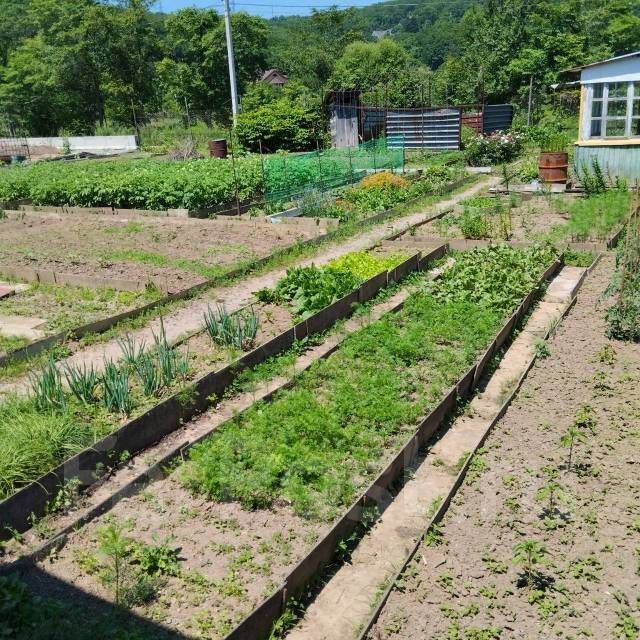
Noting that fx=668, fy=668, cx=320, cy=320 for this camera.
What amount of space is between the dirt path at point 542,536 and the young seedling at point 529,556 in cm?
3

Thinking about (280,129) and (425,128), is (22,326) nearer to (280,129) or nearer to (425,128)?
(425,128)

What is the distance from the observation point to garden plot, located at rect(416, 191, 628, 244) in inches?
450

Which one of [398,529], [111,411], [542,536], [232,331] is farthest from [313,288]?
[542,536]

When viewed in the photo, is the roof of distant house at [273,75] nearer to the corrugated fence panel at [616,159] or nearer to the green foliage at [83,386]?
the corrugated fence panel at [616,159]

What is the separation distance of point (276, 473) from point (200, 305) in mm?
4746

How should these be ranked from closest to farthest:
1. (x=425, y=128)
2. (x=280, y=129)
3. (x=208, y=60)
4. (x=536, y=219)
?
(x=536, y=219) → (x=425, y=128) → (x=280, y=129) → (x=208, y=60)

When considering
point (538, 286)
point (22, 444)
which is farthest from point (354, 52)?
point (22, 444)

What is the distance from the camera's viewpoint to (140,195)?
1548cm

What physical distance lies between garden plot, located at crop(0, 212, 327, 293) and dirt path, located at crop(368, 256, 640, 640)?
19.0 feet

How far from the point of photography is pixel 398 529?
4402 millimetres

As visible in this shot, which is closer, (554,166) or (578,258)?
(578,258)

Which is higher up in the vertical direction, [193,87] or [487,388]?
[193,87]

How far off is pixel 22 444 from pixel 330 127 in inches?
943

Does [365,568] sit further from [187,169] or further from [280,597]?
[187,169]
